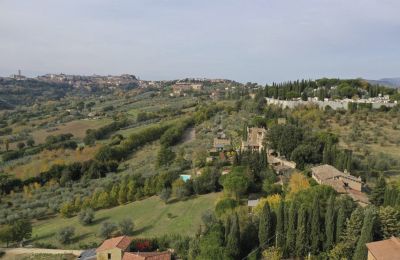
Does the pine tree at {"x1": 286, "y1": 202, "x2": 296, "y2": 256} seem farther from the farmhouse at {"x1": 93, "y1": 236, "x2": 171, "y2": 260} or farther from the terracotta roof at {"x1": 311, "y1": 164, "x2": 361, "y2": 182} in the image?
the terracotta roof at {"x1": 311, "y1": 164, "x2": 361, "y2": 182}

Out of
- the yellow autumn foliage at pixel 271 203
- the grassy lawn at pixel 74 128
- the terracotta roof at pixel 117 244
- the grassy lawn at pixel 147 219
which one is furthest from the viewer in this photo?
the grassy lawn at pixel 74 128

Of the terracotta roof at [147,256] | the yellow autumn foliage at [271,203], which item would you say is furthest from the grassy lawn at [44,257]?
the yellow autumn foliage at [271,203]

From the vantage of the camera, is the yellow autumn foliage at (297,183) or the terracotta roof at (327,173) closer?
the yellow autumn foliage at (297,183)

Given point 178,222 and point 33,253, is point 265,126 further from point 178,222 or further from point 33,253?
point 33,253

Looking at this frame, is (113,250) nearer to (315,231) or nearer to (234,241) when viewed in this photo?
(234,241)

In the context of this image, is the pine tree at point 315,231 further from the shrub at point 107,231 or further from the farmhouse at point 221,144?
the farmhouse at point 221,144

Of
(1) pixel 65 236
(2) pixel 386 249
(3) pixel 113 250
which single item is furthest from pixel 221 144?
(2) pixel 386 249
